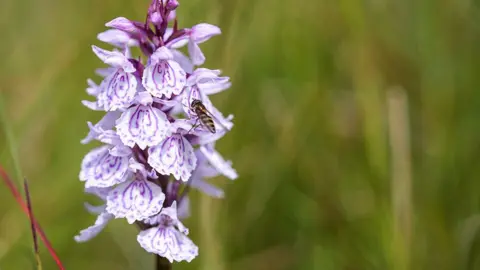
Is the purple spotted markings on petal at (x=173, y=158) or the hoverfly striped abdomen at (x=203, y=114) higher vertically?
the hoverfly striped abdomen at (x=203, y=114)

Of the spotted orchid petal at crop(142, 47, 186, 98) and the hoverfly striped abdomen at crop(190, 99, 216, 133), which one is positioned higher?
the spotted orchid petal at crop(142, 47, 186, 98)

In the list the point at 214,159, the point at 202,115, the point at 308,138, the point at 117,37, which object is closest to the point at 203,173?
the point at 214,159

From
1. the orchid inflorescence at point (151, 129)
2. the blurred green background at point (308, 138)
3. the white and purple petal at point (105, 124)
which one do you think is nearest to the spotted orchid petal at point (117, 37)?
the orchid inflorescence at point (151, 129)

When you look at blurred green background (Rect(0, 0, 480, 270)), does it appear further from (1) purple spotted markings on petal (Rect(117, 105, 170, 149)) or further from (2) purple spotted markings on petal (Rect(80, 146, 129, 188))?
(1) purple spotted markings on petal (Rect(117, 105, 170, 149))

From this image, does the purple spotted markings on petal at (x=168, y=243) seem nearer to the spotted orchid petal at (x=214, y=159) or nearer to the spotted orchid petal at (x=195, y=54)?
the spotted orchid petal at (x=214, y=159)

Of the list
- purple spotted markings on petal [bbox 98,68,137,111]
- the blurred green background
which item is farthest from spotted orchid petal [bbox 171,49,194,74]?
the blurred green background

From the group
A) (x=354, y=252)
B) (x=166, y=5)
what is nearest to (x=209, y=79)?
(x=166, y=5)

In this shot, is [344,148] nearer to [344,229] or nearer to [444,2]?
[344,229]
